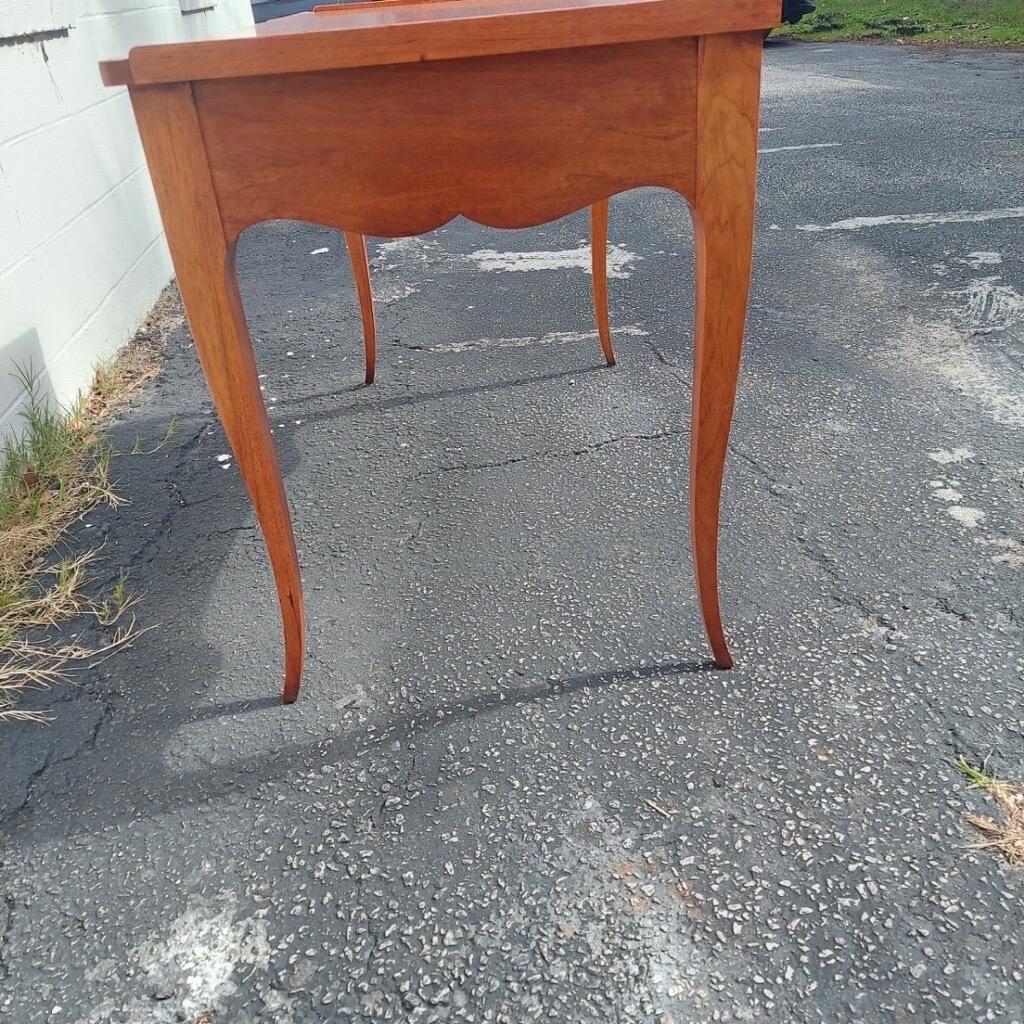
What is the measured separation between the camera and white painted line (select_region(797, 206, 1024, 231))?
11.1 feet

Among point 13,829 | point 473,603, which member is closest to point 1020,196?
point 473,603

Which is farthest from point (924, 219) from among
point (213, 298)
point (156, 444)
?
point (213, 298)

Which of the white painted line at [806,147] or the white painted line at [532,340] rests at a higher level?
the white painted line at [532,340]

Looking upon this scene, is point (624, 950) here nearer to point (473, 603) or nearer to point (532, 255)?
point (473, 603)

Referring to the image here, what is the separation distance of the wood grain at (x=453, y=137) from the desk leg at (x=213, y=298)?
25 millimetres

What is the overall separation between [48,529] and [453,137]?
130 centimetres

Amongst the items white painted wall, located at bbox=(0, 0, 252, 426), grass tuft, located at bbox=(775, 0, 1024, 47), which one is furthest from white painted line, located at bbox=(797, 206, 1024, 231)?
grass tuft, located at bbox=(775, 0, 1024, 47)

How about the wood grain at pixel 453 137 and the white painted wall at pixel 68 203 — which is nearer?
the wood grain at pixel 453 137

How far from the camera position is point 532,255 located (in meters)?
3.41

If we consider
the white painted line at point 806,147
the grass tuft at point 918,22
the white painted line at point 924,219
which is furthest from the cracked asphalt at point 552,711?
the grass tuft at point 918,22

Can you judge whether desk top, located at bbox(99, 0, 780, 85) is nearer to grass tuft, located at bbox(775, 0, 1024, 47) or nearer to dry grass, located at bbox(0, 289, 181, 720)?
dry grass, located at bbox(0, 289, 181, 720)

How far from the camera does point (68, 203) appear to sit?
249cm

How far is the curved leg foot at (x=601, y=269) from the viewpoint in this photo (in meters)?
2.15

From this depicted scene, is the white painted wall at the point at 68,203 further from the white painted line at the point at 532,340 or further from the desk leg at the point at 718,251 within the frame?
the desk leg at the point at 718,251
